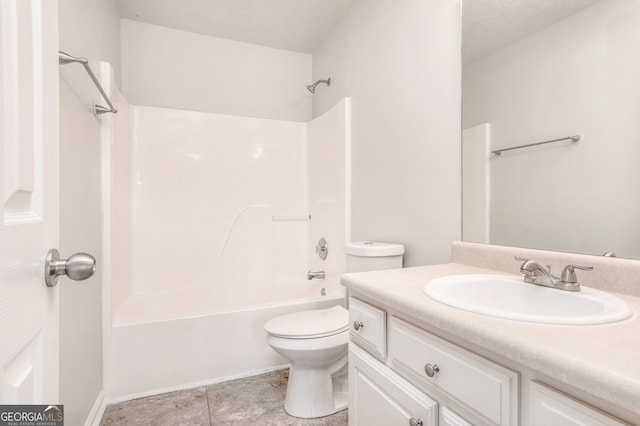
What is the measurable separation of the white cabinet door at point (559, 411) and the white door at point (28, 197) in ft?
2.61

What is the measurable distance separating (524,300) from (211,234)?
223cm

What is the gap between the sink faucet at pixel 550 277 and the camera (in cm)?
83

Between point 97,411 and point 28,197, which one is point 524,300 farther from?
point 97,411

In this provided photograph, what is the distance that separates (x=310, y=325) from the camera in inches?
62.8

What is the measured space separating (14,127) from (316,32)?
2.54m

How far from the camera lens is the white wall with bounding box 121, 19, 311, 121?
240 centimetres

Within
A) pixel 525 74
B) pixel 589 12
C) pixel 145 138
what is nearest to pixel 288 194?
pixel 145 138

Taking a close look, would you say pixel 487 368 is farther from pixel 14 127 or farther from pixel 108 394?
pixel 108 394

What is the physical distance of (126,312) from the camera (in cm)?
199

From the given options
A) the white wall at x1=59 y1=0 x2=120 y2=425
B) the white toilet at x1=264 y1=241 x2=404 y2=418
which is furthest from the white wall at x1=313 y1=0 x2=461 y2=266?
the white wall at x1=59 y1=0 x2=120 y2=425

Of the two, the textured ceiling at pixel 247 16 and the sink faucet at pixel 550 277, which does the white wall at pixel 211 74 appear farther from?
the sink faucet at pixel 550 277

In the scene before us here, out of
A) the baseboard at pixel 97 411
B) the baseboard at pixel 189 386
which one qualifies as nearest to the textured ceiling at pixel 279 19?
the baseboard at pixel 189 386

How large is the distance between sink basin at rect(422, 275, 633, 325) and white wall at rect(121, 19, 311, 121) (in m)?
2.35

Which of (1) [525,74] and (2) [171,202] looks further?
(2) [171,202]
